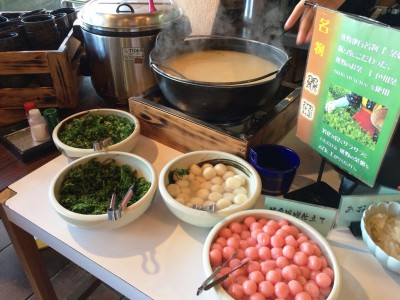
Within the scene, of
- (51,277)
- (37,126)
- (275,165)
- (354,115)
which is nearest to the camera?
(354,115)

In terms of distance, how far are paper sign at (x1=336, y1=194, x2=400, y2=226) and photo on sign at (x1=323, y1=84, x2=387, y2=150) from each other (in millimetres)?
155

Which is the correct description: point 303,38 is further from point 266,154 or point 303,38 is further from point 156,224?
point 156,224

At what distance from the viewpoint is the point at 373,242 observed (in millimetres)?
815

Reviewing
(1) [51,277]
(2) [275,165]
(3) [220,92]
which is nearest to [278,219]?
(2) [275,165]

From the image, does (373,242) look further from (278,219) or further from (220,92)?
(220,92)

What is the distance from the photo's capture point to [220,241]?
2.65ft

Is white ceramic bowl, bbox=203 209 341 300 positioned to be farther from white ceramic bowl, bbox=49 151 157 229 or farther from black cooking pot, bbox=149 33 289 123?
black cooking pot, bbox=149 33 289 123

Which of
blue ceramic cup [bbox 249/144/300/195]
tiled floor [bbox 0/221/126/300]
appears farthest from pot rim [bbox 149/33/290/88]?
tiled floor [bbox 0/221/126/300]

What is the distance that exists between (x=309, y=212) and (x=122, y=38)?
2.99 feet

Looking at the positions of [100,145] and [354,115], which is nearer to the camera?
[354,115]

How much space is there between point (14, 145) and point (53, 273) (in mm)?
933

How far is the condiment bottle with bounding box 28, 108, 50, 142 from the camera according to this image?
4.08ft

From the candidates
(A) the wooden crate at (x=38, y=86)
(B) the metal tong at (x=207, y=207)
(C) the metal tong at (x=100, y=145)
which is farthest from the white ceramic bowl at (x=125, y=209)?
(A) the wooden crate at (x=38, y=86)

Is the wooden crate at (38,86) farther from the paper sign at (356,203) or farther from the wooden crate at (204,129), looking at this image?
the paper sign at (356,203)
